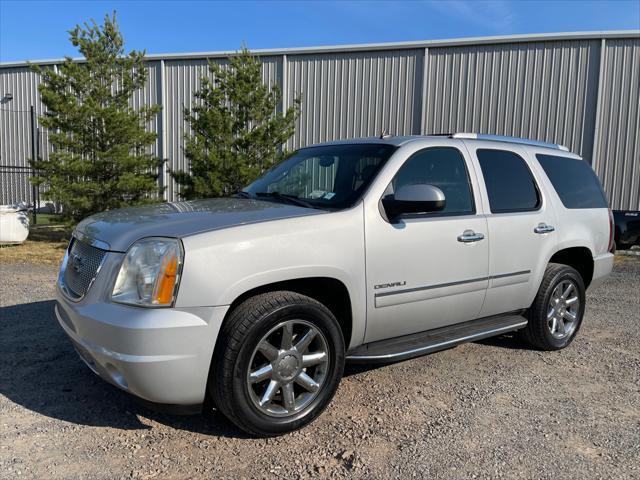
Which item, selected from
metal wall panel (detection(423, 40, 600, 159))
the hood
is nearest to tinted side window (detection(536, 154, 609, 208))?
the hood

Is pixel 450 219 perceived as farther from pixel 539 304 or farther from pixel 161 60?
pixel 161 60

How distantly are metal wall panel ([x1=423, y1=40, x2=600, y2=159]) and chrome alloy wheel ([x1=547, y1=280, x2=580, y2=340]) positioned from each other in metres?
9.92

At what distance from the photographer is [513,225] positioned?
434 cm

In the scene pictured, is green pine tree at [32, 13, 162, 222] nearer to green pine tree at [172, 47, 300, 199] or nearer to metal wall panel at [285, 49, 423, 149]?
green pine tree at [172, 47, 300, 199]

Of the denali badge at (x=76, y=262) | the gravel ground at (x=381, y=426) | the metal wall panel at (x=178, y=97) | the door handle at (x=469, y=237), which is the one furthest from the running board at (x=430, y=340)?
the metal wall panel at (x=178, y=97)

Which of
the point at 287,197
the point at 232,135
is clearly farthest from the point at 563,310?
the point at 232,135

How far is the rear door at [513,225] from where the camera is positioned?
13.9 ft

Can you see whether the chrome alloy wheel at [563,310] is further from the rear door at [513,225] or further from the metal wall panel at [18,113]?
the metal wall panel at [18,113]

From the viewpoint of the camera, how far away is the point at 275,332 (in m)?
3.24

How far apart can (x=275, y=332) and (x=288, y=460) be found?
714 millimetres

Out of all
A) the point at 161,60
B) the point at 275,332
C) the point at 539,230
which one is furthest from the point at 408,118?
the point at 275,332

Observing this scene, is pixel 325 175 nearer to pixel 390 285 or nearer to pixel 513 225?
pixel 390 285

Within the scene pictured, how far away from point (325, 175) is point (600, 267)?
3.05m

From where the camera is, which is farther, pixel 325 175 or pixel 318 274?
pixel 325 175
